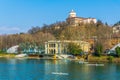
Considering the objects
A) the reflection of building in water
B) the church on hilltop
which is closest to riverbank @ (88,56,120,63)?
the reflection of building in water

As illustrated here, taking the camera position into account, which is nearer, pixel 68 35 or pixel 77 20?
pixel 68 35

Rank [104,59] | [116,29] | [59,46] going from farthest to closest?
[116,29] < [59,46] < [104,59]

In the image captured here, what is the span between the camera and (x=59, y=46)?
3221 inches

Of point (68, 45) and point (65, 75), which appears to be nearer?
point (65, 75)

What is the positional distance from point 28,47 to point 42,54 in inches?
287

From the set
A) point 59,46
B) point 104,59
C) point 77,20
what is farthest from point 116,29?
point 104,59

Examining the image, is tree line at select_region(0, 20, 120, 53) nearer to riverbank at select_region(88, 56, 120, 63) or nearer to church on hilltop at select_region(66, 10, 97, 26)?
church on hilltop at select_region(66, 10, 97, 26)

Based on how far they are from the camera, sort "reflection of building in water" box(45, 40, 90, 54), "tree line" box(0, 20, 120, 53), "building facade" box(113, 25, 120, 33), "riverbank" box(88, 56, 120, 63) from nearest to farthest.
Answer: "riverbank" box(88, 56, 120, 63) → "reflection of building in water" box(45, 40, 90, 54) → "tree line" box(0, 20, 120, 53) → "building facade" box(113, 25, 120, 33)

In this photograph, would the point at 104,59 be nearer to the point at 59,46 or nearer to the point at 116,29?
the point at 59,46

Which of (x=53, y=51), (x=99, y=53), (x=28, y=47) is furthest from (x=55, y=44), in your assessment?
(x=99, y=53)

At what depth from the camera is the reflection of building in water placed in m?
79.3

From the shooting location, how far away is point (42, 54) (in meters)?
79.3

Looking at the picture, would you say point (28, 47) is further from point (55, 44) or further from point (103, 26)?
point (103, 26)

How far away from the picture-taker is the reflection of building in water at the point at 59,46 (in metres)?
79.3
